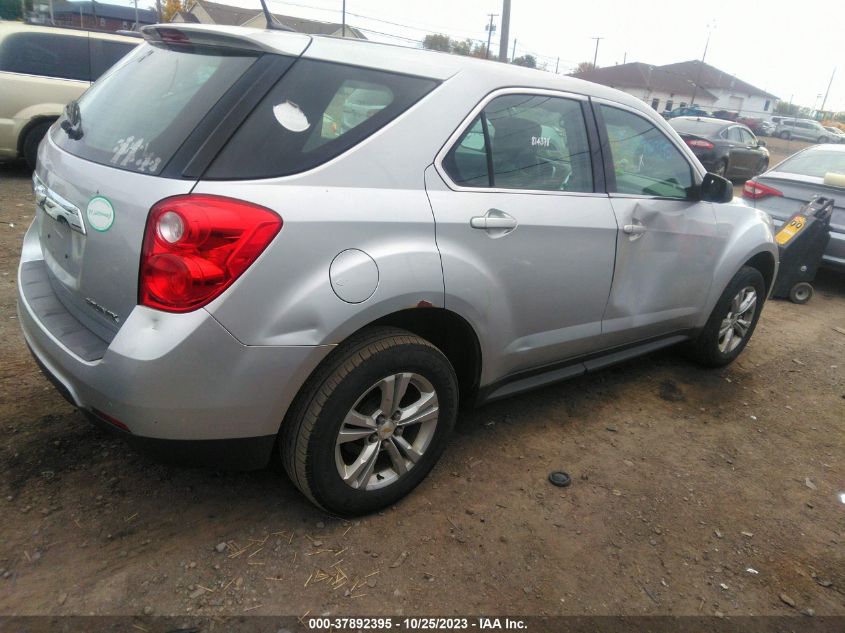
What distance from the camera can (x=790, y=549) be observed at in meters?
2.61

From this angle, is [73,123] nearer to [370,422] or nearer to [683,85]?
[370,422]

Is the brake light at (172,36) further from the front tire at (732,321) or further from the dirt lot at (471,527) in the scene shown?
the front tire at (732,321)

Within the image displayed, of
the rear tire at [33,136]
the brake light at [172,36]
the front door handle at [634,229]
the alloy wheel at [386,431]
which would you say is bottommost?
the rear tire at [33,136]

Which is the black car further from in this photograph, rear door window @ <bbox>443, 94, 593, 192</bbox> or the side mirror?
rear door window @ <bbox>443, 94, 593, 192</bbox>

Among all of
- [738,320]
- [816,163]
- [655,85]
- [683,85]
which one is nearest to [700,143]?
[816,163]

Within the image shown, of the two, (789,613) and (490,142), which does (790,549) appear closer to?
(789,613)

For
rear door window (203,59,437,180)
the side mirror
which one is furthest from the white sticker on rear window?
the side mirror

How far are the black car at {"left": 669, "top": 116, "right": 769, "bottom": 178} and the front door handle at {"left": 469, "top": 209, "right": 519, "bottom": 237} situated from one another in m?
12.6

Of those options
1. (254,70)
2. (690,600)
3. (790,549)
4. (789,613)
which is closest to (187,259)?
(254,70)

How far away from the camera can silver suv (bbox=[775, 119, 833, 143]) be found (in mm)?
41987

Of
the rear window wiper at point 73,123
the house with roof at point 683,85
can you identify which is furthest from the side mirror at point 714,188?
the house with roof at point 683,85

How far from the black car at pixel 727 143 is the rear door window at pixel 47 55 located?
11713 mm

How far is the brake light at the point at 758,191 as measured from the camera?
6754 mm

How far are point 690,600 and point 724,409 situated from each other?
184cm
